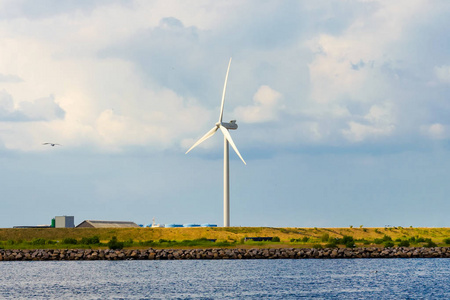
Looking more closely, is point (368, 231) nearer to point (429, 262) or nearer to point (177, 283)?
point (429, 262)

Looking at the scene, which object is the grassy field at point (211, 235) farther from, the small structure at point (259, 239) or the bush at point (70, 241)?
the small structure at point (259, 239)

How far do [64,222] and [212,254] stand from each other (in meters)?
55.8

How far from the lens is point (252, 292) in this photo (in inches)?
2579

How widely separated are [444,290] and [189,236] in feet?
243

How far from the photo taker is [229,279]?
250 ft

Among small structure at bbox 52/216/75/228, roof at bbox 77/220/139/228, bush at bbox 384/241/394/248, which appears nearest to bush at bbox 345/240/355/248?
bush at bbox 384/241/394/248

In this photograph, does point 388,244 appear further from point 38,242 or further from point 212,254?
point 38,242

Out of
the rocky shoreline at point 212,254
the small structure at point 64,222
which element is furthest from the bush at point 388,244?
the small structure at point 64,222

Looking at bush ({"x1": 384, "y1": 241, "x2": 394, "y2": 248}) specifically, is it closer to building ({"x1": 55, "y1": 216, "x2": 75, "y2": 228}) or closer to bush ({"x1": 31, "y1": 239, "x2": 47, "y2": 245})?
bush ({"x1": 31, "y1": 239, "x2": 47, "y2": 245})

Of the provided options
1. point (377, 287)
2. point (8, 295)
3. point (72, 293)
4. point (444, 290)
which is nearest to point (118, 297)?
point (72, 293)

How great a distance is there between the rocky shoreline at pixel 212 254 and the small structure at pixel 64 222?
4129cm

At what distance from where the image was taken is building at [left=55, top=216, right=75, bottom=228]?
496 feet

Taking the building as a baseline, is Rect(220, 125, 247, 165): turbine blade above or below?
above

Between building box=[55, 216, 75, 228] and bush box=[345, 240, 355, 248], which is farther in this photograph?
building box=[55, 216, 75, 228]
